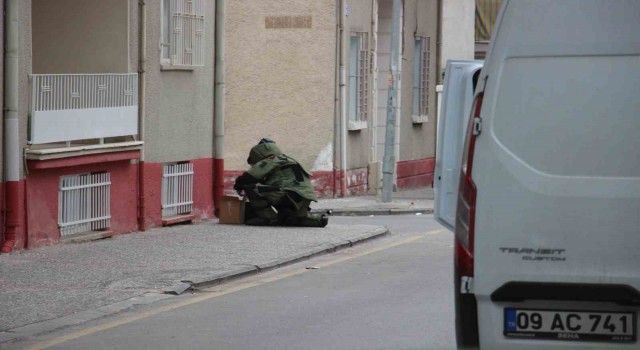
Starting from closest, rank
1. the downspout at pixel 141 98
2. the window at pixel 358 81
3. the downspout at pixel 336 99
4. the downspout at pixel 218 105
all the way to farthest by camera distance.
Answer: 1. the downspout at pixel 141 98
2. the downspout at pixel 218 105
3. the downspout at pixel 336 99
4. the window at pixel 358 81

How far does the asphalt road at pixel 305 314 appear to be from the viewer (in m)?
9.97

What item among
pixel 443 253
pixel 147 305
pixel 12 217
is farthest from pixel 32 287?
pixel 443 253

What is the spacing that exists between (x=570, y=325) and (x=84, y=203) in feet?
37.5

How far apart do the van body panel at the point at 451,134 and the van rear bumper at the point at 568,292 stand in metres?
1.27

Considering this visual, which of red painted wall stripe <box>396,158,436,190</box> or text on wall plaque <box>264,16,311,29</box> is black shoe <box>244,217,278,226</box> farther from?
red painted wall stripe <box>396,158,436,190</box>

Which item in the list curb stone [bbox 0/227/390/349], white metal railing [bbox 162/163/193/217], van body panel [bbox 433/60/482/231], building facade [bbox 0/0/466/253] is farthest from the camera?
white metal railing [bbox 162/163/193/217]

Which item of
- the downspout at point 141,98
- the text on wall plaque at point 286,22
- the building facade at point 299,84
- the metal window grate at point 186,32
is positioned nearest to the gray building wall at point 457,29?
the building facade at point 299,84

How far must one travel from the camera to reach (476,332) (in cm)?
723

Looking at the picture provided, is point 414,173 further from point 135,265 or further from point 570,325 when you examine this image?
point 570,325

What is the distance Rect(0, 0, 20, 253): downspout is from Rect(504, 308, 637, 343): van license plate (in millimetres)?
9518

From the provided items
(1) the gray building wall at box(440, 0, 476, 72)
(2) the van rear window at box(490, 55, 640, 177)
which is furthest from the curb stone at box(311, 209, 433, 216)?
(2) the van rear window at box(490, 55, 640, 177)

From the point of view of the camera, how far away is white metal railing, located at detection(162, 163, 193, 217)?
20.0 m

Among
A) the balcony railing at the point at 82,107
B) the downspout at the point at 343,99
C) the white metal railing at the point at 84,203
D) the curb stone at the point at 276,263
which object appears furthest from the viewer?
the downspout at the point at 343,99

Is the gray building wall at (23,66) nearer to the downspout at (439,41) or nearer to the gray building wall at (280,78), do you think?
the gray building wall at (280,78)
